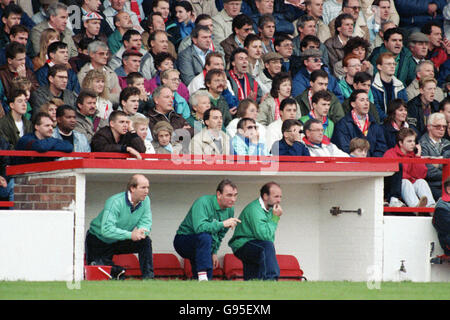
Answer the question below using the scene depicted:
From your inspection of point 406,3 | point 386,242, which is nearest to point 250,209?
point 386,242

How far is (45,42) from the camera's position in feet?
50.9

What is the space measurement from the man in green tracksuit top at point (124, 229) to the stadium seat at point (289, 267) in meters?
2.34

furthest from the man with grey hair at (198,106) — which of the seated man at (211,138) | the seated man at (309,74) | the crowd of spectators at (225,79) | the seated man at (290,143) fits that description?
the seated man at (309,74)

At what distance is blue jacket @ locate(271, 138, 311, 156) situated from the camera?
45.0ft

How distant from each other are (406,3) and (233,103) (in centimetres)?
610

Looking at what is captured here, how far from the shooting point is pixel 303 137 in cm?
1441

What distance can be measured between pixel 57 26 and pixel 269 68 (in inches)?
142

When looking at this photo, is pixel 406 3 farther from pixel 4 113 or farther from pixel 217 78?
pixel 4 113

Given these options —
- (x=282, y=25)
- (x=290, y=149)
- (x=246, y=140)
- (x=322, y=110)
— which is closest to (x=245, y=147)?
(x=246, y=140)

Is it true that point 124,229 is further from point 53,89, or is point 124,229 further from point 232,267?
point 53,89

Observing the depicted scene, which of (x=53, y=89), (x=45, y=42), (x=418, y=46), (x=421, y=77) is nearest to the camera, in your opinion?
(x=53, y=89)

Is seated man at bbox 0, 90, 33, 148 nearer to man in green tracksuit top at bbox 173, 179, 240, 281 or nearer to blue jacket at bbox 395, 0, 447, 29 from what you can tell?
man in green tracksuit top at bbox 173, 179, 240, 281

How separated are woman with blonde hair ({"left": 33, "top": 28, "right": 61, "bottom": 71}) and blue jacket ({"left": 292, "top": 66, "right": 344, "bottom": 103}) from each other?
4.05 meters

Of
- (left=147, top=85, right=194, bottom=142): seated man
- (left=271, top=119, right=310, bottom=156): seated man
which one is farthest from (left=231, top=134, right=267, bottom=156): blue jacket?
(left=147, top=85, right=194, bottom=142): seated man
